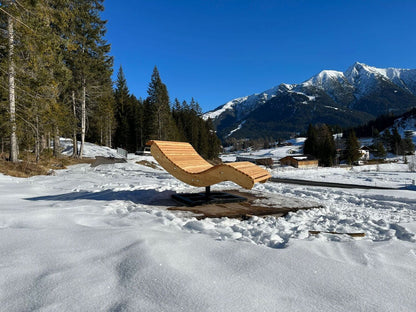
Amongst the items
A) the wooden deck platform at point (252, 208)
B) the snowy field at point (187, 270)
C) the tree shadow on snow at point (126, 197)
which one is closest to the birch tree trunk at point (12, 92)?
the tree shadow on snow at point (126, 197)

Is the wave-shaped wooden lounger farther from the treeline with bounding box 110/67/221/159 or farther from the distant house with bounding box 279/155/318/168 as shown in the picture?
the distant house with bounding box 279/155/318/168

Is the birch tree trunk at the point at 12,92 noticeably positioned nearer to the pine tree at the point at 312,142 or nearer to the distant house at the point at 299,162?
the distant house at the point at 299,162

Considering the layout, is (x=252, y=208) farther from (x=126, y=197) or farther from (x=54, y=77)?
(x=54, y=77)

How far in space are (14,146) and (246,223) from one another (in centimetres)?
974

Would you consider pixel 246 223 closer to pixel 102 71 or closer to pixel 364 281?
pixel 364 281

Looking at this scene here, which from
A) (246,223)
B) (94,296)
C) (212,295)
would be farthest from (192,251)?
(246,223)

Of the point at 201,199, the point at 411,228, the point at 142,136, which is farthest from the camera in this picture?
the point at 142,136

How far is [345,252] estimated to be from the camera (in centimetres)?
238

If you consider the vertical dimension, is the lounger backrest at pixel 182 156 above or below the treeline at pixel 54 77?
below

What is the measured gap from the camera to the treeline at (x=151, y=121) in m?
37.5

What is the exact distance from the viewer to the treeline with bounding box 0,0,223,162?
29.7ft

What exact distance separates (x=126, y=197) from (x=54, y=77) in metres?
10.7

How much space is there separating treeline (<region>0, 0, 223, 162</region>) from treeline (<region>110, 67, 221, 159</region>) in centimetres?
22

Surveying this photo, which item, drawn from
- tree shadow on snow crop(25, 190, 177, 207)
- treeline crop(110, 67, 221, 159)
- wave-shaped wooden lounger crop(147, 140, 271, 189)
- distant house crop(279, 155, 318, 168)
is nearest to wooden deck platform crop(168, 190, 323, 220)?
wave-shaped wooden lounger crop(147, 140, 271, 189)
